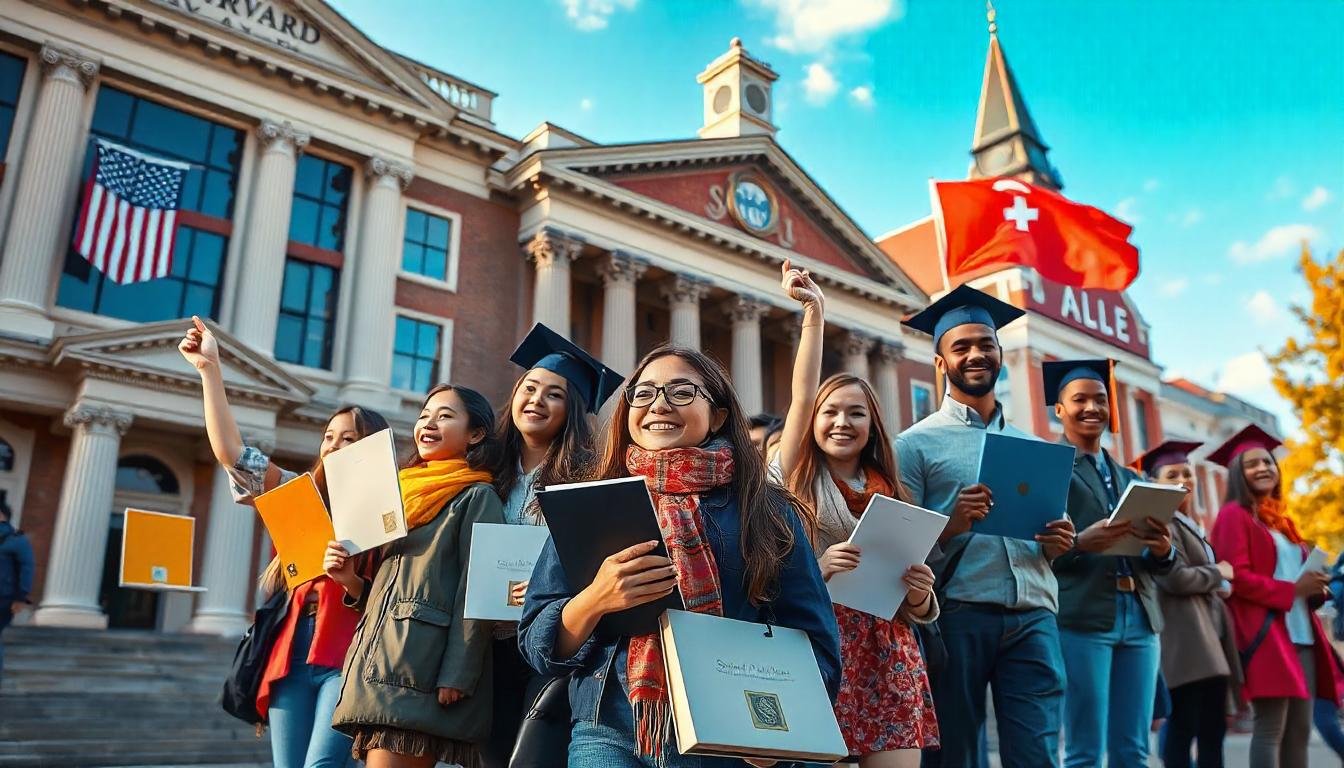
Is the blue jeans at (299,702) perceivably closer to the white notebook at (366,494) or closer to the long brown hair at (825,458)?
the white notebook at (366,494)

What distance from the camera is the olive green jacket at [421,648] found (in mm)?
3523

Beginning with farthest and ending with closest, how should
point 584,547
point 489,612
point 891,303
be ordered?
point 891,303
point 489,612
point 584,547

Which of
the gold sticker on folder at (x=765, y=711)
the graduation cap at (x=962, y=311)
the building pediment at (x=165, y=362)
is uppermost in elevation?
the building pediment at (x=165, y=362)

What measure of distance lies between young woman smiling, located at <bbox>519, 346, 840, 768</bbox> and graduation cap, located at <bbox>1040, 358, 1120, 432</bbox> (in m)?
3.03

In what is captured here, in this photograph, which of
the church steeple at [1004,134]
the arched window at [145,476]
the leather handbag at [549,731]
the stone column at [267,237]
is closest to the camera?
the leather handbag at [549,731]

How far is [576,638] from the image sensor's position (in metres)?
2.63

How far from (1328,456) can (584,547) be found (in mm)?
23737

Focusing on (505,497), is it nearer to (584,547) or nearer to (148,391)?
(584,547)

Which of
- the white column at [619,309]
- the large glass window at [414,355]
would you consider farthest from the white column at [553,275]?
the large glass window at [414,355]

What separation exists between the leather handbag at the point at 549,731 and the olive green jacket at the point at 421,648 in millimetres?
446

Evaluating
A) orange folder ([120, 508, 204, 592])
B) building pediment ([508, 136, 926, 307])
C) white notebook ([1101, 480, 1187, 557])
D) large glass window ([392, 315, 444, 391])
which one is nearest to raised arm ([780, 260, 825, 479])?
white notebook ([1101, 480, 1187, 557])

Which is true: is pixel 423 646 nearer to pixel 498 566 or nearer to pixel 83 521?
pixel 498 566

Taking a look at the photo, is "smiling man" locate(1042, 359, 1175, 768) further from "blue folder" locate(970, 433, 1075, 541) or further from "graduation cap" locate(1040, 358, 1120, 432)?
"blue folder" locate(970, 433, 1075, 541)

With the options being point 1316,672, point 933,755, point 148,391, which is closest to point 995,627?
point 933,755
